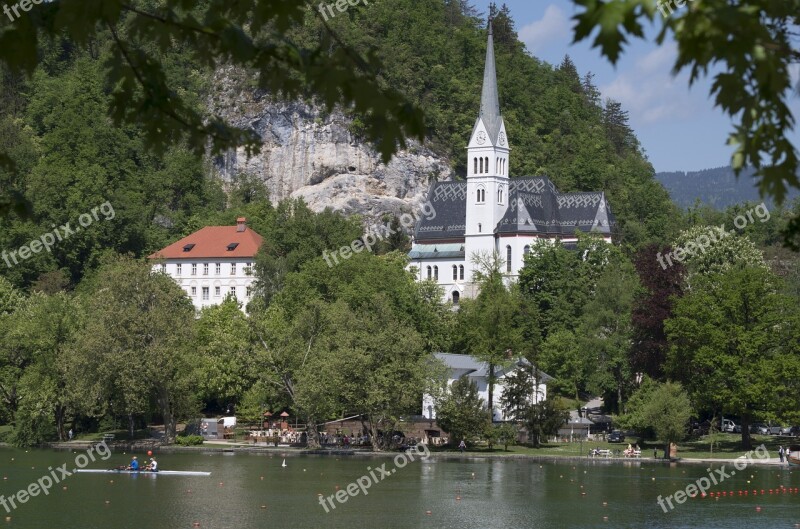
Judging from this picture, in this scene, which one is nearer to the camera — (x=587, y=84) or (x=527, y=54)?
(x=527, y=54)

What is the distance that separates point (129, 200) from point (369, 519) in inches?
3769

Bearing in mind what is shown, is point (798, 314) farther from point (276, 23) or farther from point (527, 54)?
point (527, 54)

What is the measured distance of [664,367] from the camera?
78.3m

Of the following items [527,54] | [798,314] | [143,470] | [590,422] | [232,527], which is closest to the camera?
[232,527]

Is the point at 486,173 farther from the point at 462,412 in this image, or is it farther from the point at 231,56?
the point at 231,56

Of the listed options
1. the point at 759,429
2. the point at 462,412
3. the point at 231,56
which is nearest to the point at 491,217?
the point at 759,429

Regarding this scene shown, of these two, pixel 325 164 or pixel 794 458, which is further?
pixel 325 164

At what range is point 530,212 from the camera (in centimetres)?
13100

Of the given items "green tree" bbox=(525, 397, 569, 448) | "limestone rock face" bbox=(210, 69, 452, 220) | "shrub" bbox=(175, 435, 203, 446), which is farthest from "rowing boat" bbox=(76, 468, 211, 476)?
Result: "limestone rock face" bbox=(210, 69, 452, 220)

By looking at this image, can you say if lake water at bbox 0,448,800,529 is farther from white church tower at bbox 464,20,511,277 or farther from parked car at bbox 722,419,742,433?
white church tower at bbox 464,20,511,277

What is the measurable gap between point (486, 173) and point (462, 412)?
201 feet

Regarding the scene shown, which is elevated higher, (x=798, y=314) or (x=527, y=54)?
(x=527, y=54)

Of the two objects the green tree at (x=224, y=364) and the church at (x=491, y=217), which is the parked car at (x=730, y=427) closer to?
the green tree at (x=224, y=364)

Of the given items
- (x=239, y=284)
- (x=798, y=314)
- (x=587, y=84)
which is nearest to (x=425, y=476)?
(x=798, y=314)
